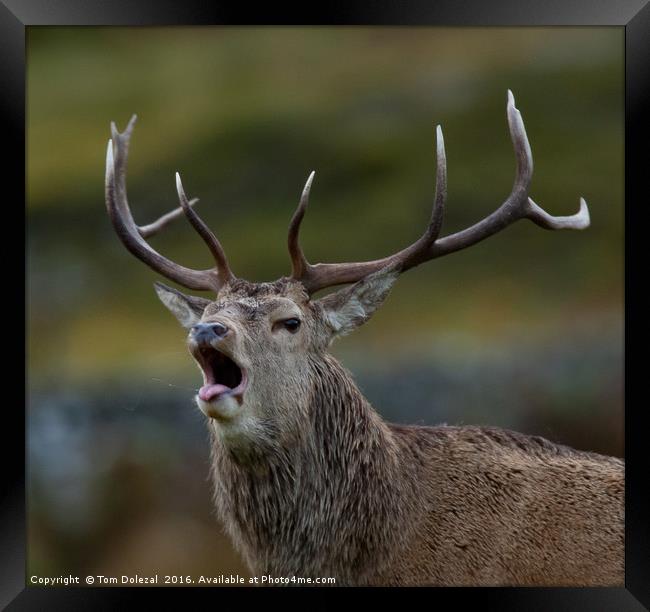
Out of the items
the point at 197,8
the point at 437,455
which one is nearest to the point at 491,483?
the point at 437,455

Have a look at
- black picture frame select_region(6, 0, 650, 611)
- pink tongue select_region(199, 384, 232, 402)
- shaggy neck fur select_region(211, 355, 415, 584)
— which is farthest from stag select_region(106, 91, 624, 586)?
black picture frame select_region(6, 0, 650, 611)

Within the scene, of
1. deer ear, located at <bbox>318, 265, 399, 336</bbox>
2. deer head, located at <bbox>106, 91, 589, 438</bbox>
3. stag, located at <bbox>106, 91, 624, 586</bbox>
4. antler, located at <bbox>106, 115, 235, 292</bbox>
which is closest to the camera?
deer head, located at <bbox>106, 91, 589, 438</bbox>

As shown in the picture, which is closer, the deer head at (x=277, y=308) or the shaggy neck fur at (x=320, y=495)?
the deer head at (x=277, y=308)

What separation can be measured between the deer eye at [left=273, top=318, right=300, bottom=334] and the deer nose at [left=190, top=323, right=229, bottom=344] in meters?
0.52

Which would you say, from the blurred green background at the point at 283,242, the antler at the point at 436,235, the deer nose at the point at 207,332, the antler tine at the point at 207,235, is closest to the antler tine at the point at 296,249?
the antler at the point at 436,235

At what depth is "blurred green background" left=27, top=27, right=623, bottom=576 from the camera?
9.20m

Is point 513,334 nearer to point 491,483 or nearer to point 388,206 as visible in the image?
point 388,206

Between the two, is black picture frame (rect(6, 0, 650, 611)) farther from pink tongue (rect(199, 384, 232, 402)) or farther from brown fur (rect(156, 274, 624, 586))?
pink tongue (rect(199, 384, 232, 402))

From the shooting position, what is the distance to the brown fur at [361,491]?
20.4 feet

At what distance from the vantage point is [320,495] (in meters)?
6.33

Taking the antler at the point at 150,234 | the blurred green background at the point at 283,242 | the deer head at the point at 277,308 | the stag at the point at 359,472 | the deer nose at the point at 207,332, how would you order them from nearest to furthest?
the deer nose at the point at 207,332 → the deer head at the point at 277,308 → the stag at the point at 359,472 → the antler at the point at 150,234 → the blurred green background at the point at 283,242

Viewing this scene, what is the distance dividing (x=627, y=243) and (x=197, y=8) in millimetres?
2493

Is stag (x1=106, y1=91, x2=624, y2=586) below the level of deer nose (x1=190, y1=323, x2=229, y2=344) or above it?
below

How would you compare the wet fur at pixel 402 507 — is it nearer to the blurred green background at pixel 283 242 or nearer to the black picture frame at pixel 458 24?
the black picture frame at pixel 458 24
